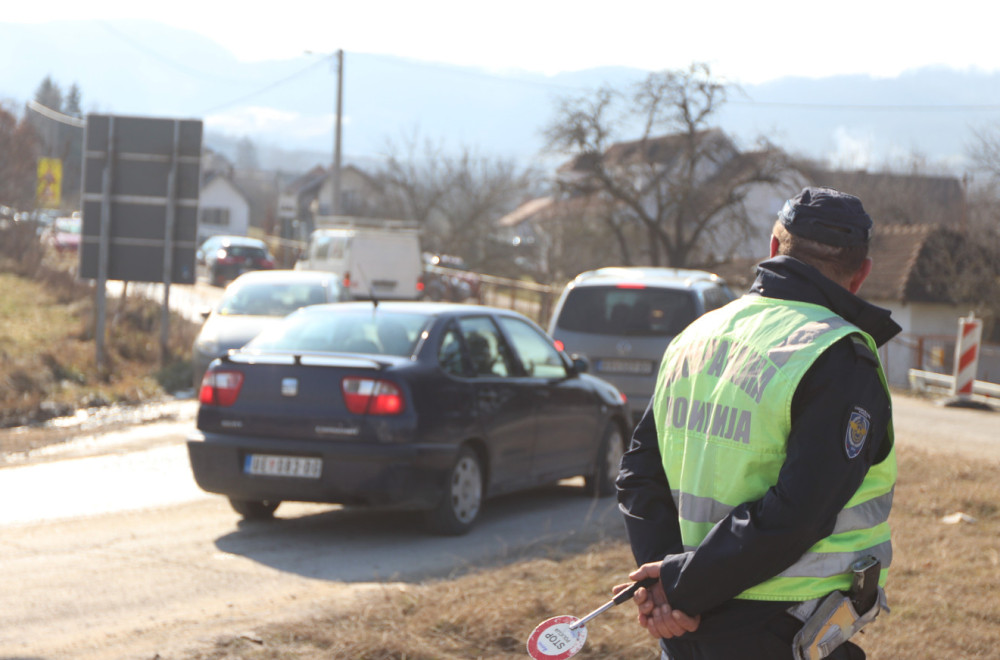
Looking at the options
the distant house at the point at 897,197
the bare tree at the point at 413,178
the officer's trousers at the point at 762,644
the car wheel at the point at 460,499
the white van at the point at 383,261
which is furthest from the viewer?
the distant house at the point at 897,197

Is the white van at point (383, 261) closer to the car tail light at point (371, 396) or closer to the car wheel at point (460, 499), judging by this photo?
the car wheel at point (460, 499)

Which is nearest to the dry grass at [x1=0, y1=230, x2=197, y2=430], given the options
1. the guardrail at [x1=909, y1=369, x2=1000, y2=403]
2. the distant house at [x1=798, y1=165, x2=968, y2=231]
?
the guardrail at [x1=909, y1=369, x2=1000, y2=403]

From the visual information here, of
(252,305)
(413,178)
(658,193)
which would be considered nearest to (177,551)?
(252,305)

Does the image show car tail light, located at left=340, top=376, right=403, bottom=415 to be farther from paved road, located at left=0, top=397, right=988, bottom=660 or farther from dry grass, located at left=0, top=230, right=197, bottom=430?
dry grass, located at left=0, top=230, right=197, bottom=430

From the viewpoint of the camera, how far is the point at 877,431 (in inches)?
107

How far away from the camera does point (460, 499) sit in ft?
27.2

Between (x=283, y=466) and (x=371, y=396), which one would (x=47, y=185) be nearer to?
(x=283, y=466)

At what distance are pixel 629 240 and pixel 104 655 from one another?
1857 inches

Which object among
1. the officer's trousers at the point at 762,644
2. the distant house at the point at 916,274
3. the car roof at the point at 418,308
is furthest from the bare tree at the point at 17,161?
the officer's trousers at the point at 762,644

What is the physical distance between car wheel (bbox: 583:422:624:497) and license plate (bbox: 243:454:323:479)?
3.07 meters

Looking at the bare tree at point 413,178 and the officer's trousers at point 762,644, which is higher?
the bare tree at point 413,178

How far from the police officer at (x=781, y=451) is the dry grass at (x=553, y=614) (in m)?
2.23

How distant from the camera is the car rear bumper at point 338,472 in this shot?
7.71 meters

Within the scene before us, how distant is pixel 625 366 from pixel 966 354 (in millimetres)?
11695
